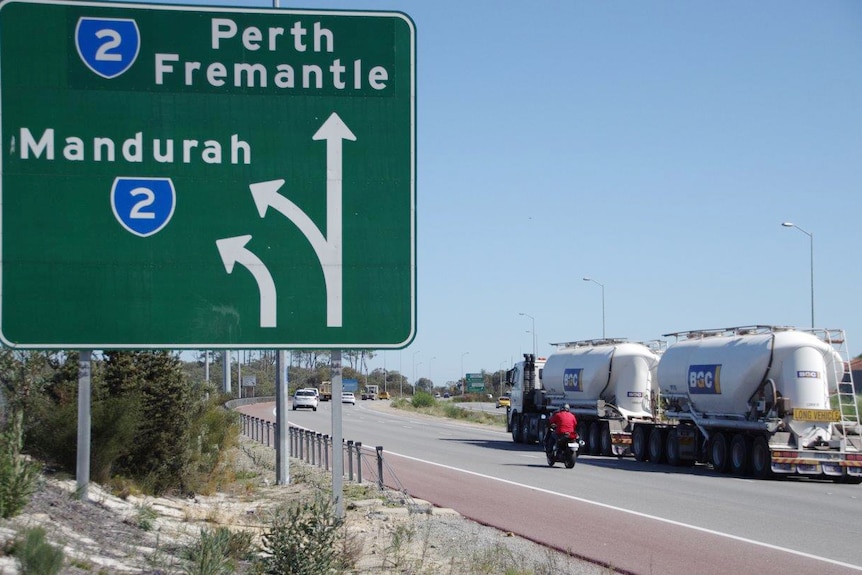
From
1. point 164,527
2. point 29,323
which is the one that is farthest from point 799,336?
point 29,323

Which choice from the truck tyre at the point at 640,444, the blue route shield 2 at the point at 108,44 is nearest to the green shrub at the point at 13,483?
the blue route shield 2 at the point at 108,44

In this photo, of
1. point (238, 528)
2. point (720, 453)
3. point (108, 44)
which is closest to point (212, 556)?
point (238, 528)

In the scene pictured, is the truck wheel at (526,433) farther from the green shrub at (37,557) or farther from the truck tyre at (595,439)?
the green shrub at (37,557)

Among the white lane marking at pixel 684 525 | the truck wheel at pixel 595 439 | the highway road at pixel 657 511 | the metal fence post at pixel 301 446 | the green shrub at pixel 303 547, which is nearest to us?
the green shrub at pixel 303 547

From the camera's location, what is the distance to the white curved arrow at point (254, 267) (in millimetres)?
8969

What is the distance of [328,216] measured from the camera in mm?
9062

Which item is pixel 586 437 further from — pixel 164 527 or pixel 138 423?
pixel 164 527

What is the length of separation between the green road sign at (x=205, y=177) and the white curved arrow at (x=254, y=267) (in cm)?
1

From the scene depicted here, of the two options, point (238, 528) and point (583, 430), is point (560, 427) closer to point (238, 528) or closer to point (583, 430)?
point (583, 430)

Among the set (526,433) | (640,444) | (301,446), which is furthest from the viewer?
(526,433)

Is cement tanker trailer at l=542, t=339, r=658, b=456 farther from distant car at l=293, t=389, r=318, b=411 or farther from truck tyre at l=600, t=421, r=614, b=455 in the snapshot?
distant car at l=293, t=389, r=318, b=411

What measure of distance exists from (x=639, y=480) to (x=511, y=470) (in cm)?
374

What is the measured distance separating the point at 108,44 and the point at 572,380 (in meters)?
29.9

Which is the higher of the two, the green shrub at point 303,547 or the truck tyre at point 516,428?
the green shrub at point 303,547
